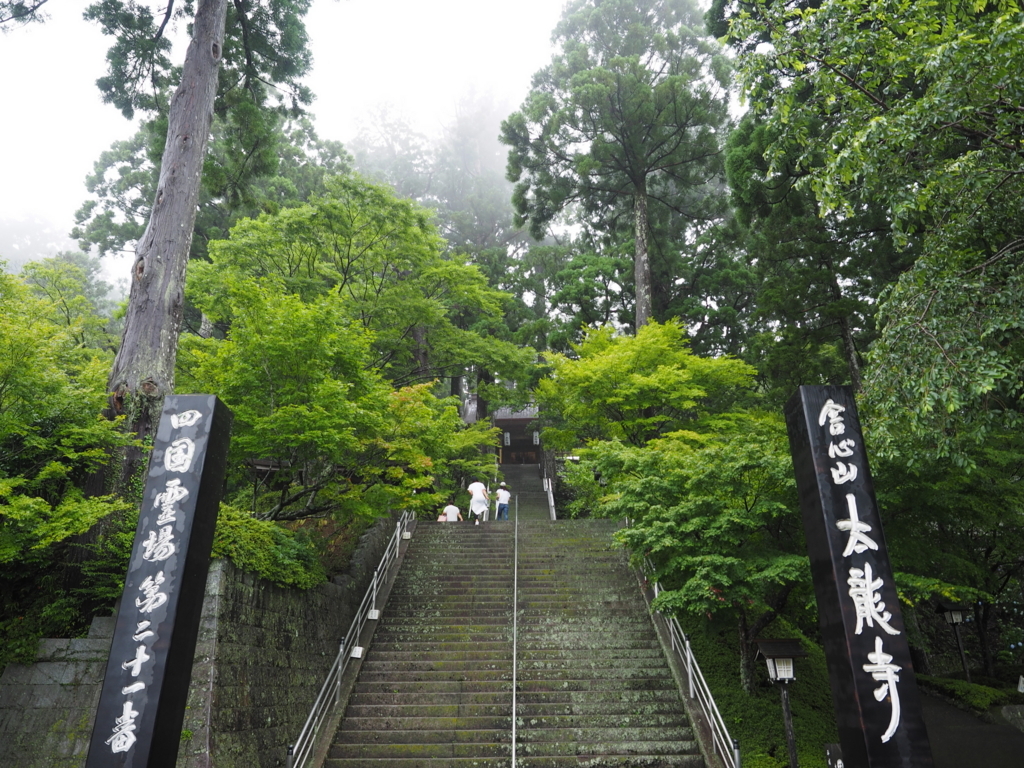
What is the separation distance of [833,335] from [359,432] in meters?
10.5

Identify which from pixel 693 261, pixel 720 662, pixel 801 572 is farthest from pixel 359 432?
pixel 693 261

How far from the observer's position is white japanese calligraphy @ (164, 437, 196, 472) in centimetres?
466

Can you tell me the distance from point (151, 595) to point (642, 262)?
15.3m

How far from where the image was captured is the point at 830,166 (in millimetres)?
5809

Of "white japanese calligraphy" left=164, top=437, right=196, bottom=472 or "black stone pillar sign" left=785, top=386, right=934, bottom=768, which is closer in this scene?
"black stone pillar sign" left=785, top=386, right=934, bottom=768

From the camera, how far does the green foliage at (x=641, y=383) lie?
1208cm

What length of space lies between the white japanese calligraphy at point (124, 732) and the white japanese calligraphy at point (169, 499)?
127 centimetres

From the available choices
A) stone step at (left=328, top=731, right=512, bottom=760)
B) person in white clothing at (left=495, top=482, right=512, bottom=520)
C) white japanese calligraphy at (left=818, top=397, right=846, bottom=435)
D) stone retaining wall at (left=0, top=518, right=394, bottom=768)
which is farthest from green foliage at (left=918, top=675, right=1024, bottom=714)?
stone retaining wall at (left=0, top=518, right=394, bottom=768)

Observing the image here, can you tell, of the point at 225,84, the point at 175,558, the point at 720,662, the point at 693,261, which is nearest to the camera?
the point at 175,558

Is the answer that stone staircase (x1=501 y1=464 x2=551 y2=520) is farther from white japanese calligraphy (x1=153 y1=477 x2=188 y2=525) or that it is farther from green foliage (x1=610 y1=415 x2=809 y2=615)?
white japanese calligraphy (x1=153 y1=477 x2=188 y2=525)

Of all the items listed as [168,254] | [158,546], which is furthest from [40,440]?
[168,254]

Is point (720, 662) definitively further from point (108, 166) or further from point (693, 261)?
point (108, 166)

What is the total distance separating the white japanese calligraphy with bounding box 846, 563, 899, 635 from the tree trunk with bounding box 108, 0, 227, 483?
7769mm

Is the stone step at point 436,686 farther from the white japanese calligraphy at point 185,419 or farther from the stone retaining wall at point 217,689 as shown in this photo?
the white japanese calligraphy at point 185,419
